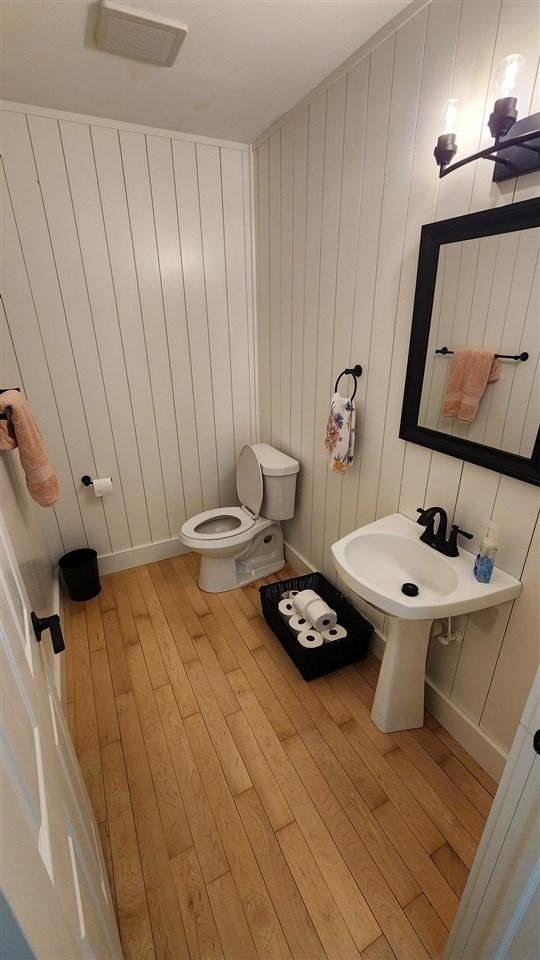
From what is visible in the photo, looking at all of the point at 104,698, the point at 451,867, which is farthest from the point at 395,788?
the point at 104,698

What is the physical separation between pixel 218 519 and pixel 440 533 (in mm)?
1499

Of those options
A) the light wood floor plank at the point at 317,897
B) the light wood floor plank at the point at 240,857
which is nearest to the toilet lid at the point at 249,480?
the light wood floor plank at the point at 240,857

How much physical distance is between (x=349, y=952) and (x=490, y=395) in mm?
1599

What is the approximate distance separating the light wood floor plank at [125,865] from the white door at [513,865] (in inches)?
34.1

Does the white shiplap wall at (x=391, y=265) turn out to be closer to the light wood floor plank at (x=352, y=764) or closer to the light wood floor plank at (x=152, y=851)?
the light wood floor plank at (x=352, y=764)

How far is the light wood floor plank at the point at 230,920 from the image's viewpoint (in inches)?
44.2

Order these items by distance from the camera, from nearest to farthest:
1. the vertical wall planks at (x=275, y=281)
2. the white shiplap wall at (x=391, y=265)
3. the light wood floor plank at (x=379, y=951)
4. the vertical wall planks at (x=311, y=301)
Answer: the light wood floor plank at (x=379, y=951) < the white shiplap wall at (x=391, y=265) < the vertical wall planks at (x=311, y=301) < the vertical wall planks at (x=275, y=281)

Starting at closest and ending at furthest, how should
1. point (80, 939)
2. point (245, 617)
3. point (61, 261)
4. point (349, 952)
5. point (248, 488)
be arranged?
point (80, 939) → point (349, 952) → point (61, 261) → point (245, 617) → point (248, 488)

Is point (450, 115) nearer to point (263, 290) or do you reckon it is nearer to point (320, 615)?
point (263, 290)

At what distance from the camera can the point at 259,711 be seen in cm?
178

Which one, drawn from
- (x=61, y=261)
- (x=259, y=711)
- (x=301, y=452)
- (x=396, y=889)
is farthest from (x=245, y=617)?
(x=61, y=261)

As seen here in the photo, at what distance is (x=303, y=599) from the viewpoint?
6.83 feet

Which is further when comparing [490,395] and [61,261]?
[61,261]

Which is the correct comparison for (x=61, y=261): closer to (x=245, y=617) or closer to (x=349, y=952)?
(x=245, y=617)
